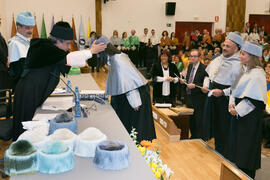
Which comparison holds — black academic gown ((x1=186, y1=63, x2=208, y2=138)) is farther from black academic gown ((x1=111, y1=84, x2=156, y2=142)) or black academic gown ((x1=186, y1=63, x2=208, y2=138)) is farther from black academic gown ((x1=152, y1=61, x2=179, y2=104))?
black academic gown ((x1=111, y1=84, x2=156, y2=142))

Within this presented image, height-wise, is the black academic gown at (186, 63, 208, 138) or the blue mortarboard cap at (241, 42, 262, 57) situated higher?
the blue mortarboard cap at (241, 42, 262, 57)

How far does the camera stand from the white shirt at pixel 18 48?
367 centimetres

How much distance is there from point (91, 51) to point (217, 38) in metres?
13.5

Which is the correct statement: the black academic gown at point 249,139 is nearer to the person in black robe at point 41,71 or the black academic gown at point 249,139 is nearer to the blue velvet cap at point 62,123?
the person in black robe at point 41,71

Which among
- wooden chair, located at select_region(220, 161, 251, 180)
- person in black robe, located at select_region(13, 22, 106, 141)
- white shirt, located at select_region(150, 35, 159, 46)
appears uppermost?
white shirt, located at select_region(150, 35, 159, 46)

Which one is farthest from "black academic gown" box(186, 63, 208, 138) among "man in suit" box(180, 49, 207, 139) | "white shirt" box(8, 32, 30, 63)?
"white shirt" box(8, 32, 30, 63)

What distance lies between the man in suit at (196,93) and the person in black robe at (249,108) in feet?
3.70

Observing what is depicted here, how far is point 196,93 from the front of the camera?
519 centimetres

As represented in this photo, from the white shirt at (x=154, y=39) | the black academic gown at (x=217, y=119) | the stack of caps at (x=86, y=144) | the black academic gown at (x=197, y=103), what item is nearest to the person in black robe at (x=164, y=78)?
the black academic gown at (x=197, y=103)

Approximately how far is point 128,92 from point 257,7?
1605cm

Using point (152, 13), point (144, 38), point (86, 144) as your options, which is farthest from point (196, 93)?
point (152, 13)

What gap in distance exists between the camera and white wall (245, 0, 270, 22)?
56.1 feet

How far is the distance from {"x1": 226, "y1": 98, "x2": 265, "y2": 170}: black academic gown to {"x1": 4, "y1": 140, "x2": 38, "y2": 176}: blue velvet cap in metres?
2.84

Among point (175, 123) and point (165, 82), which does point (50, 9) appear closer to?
point (165, 82)
